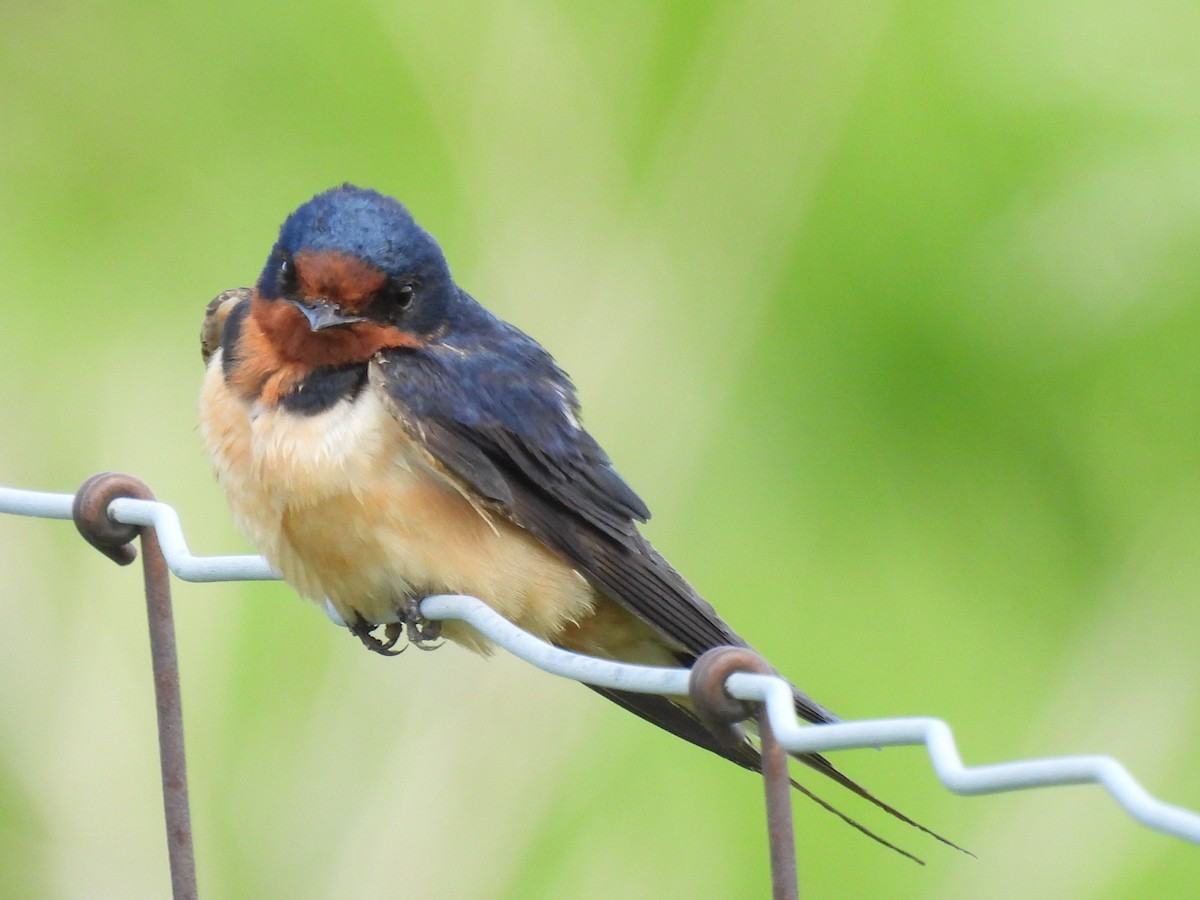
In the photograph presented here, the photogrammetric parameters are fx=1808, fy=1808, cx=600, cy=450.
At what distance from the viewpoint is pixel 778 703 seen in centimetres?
91

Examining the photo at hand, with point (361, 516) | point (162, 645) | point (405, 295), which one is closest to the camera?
point (162, 645)

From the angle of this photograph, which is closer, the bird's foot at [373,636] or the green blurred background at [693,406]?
the bird's foot at [373,636]

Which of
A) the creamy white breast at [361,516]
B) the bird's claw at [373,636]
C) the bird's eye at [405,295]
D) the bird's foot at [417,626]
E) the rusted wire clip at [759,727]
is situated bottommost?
the bird's claw at [373,636]

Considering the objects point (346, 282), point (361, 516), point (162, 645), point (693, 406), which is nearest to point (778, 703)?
point (162, 645)

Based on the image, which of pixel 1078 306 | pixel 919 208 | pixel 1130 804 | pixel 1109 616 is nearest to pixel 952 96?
pixel 919 208

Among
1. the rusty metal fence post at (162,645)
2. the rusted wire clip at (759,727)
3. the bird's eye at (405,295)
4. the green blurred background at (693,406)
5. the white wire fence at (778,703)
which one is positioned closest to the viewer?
the white wire fence at (778,703)

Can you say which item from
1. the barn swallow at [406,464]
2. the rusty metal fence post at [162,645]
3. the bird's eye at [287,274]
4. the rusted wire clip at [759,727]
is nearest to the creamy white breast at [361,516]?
the barn swallow at [406,464]

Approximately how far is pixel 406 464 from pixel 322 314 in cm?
16

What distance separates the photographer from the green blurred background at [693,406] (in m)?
2.26

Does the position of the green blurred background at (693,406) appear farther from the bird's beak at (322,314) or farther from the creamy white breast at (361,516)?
the bird's beak at (322,314)

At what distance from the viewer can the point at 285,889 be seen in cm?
→ 226

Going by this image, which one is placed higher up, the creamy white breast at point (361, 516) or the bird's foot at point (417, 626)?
the creamy white breast at point (361, 516)

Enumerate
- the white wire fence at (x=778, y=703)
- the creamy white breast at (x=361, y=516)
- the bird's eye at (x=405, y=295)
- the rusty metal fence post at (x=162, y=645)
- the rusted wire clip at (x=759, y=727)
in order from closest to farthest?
the white wire fence at (x=778, y=703) → the rusted wire clip at (x=759, y=727) → the rusty metal fence post at (x=162, y=645) → the creamy white breast at (x=361, y=516) → the bird's eye at (x=405, y=295)

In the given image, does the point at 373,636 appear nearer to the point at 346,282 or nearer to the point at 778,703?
the point at 346,282
